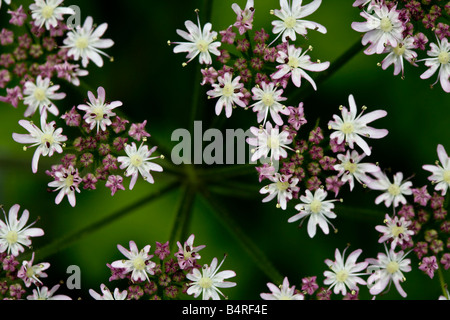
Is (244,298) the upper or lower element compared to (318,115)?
lower

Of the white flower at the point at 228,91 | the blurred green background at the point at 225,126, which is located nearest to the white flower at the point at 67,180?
the blurred green background at the point at 225,126

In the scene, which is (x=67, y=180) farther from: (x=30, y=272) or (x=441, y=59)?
(x=441, y=59)

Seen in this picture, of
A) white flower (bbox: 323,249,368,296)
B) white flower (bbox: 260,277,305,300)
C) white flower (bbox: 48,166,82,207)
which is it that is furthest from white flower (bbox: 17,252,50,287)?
white flower (bbox: 323,249,368,296)

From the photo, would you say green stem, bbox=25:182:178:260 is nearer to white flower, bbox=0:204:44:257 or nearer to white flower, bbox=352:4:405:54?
white flower, bbox=0:204:44:257

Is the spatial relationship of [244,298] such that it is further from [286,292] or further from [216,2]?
[216,2]

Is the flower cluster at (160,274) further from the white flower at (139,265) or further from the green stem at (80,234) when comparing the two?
the green stem at (80,234)

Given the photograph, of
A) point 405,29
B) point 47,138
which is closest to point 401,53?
point 405,29
